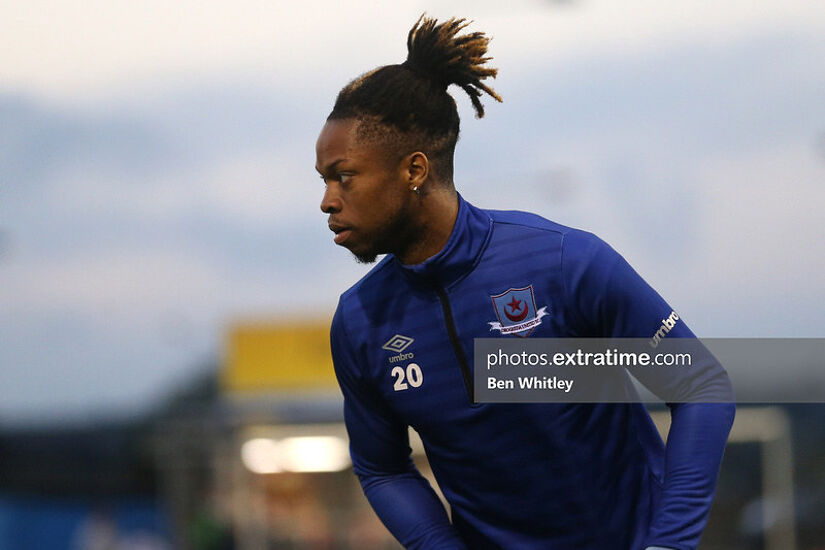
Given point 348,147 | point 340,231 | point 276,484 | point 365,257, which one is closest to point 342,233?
point 340,231

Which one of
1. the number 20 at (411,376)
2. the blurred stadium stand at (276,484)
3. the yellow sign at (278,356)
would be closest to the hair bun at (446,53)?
the number 20 at (411,376)

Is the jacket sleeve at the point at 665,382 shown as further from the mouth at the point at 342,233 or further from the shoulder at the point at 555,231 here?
the mouth at the point at 342,233

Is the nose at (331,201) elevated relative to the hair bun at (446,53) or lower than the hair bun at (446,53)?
lower

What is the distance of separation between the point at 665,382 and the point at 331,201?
1.08 meters

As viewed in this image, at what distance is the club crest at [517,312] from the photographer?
360cm

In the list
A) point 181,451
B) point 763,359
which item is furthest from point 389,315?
point 181,451

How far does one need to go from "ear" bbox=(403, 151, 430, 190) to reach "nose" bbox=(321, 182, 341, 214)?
0.71ft

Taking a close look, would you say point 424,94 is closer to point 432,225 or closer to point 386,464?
point 432,225

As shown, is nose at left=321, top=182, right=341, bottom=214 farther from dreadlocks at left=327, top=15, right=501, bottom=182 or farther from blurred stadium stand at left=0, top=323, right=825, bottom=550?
blurred stadium stand at left=0, top=323, right=825, bottom=550

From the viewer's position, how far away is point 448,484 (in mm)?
3783

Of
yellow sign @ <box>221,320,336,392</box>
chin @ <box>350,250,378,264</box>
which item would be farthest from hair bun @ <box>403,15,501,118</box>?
yellow sign @ <box>221,320,336,392</box>

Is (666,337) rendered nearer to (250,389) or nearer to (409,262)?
(409,262)

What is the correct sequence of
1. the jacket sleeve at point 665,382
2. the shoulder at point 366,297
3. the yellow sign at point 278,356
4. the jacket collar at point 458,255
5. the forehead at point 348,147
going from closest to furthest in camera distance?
the jacket sleeve at point 665,382, the forehead at point 348,147, the jacket collar at point 458,255, the shoulder at point 366,297, the yellow sign at point 278,356

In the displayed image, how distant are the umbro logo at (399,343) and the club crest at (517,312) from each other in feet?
0.87
